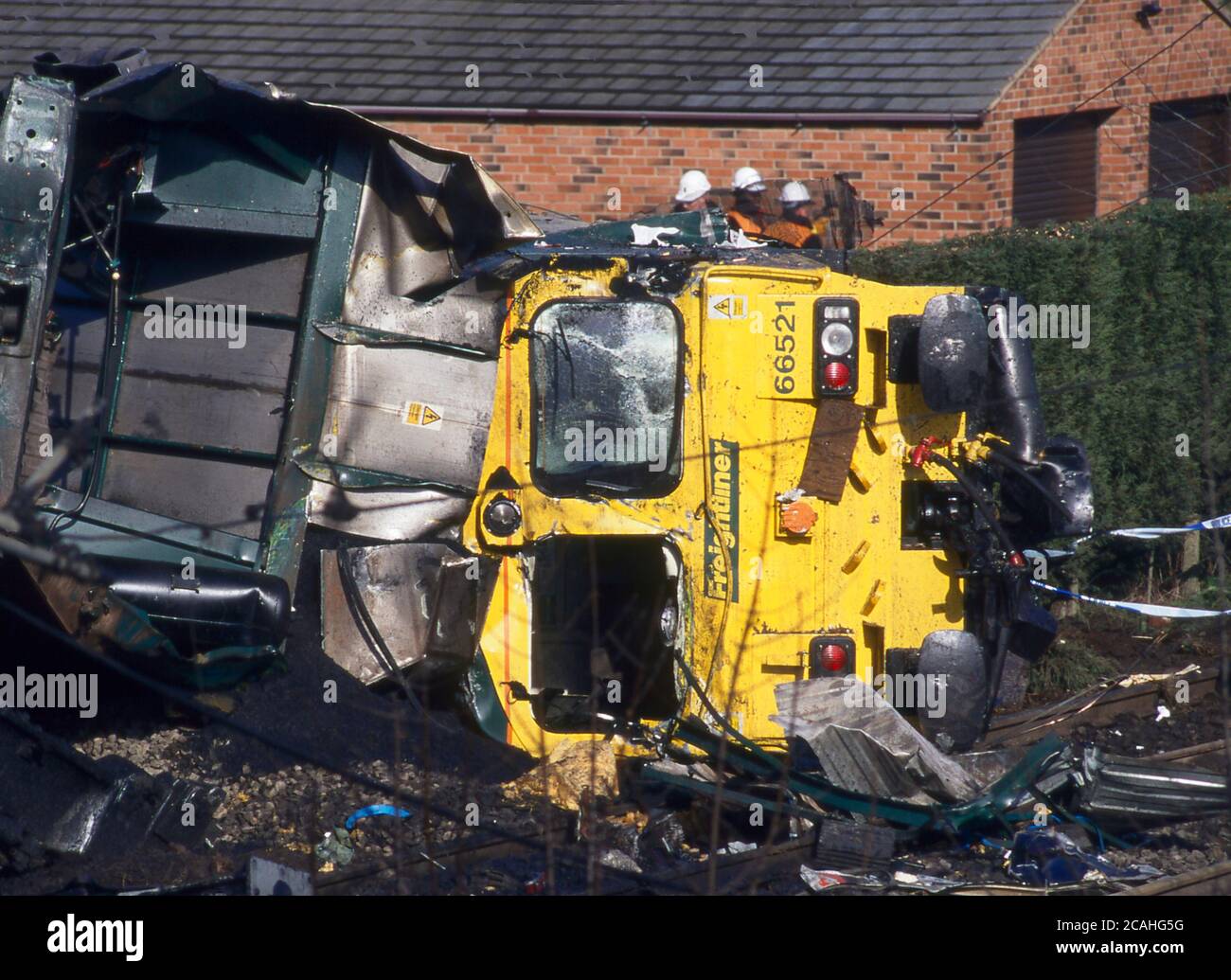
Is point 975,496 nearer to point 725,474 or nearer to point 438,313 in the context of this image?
point 725,474

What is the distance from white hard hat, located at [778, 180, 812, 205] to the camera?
41.6ft

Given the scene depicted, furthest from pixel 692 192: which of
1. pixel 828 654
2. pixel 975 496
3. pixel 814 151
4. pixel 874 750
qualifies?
pixel 874 750

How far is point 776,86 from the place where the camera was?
13.8m

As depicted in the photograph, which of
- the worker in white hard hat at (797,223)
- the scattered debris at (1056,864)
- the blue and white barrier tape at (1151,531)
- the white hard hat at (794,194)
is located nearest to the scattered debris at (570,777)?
the scattered debris at (1056,864)

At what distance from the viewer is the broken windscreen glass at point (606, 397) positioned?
6.34 metres

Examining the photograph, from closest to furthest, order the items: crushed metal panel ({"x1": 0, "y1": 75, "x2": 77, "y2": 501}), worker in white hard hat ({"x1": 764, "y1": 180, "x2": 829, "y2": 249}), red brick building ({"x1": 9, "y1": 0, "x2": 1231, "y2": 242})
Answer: crushed metal panel ({"x1": 0, "y1": 75, "x2": 77, "y2": 501}) → worker in white hard hat ({"x1": 764, "y1": 180, "x2": 829, "y2": 249}) → red brick building ({"x1": 9, "y1": 0, "x2": 1231, "y2": 242})

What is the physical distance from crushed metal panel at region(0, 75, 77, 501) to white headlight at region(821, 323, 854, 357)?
3.08 metres

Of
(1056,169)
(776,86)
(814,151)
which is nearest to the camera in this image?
(814,151)

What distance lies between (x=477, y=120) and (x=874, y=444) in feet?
28.0

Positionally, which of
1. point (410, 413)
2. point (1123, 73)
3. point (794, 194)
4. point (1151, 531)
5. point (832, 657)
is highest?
point (1123, 73)

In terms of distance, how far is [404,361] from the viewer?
6.55m

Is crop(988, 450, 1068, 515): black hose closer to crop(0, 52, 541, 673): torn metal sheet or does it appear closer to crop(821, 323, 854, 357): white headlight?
crop(821, 323, 854, 357): white headlight

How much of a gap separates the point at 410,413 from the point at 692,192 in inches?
265

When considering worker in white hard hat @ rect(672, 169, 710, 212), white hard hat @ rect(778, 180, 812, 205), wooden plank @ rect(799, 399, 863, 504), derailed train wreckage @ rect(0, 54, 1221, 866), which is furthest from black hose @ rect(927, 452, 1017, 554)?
white hard hat @ rect(778, 180, 812, 205)
